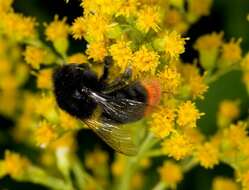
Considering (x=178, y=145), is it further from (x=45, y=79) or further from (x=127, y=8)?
(x=45, y=79)

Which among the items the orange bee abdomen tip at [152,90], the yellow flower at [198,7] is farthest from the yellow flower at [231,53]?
the orange bee abdomen tip at [152,90]

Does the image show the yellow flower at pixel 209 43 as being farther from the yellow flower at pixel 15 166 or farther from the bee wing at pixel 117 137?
the yellow flower at pixel 15 166

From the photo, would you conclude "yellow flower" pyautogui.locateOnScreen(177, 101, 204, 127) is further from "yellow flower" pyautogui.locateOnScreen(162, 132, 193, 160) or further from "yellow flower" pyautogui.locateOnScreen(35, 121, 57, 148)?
"yellow flower" pyautogui.locateOnScreen(35, 121, 57, 148)

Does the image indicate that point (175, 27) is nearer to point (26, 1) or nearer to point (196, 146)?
point (196, 146)

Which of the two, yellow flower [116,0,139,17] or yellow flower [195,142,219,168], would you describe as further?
yellow flower [195,142,219,168]

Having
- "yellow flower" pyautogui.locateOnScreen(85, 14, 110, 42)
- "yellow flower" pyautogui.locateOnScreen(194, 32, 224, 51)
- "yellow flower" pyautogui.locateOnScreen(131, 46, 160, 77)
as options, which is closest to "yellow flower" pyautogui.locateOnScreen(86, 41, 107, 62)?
"yellow flower" pyautogui.locateOnScreen(85, 14, 110, 42)
